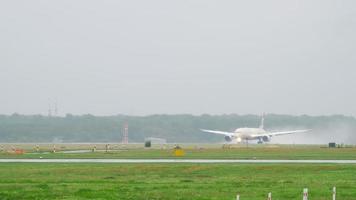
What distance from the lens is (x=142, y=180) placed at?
4050 centimetres

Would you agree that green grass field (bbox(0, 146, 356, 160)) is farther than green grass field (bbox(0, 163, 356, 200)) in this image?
Yes

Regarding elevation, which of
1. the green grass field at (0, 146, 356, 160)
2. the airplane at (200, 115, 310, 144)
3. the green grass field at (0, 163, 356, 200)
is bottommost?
the green grass field at (0, 163, 356, 200)

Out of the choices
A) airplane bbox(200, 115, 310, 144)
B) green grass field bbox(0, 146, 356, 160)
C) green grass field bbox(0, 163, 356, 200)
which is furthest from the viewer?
airplane bbox(200, 115, 310, 144)

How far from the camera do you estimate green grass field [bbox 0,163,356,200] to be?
105 feet

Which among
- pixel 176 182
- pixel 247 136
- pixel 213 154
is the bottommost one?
pixel 176 182

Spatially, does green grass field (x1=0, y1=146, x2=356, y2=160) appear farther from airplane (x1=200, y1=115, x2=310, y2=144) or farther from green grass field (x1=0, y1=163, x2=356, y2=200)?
airplane (x1=200, y1=115, x2=310, y2=144)

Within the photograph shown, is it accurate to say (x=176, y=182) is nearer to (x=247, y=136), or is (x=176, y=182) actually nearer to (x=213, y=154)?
(x=213, y=154)

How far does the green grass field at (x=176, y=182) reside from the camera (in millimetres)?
32062

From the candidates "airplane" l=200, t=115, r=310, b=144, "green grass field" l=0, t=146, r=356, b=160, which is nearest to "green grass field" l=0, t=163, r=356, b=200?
"green grass field" l=0, t=146, r=356, b=160

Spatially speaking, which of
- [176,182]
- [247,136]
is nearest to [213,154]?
[176,182]

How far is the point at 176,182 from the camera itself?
128ft

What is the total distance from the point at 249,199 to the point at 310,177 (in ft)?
45.6

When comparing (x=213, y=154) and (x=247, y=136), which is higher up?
(x=247, y=136)

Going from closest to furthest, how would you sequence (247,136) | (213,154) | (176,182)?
(176,182) → (213,154) → (247,136)
